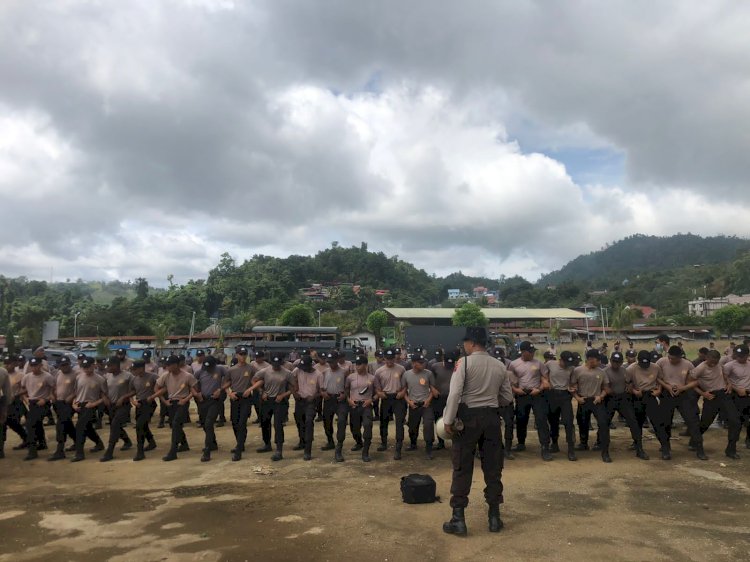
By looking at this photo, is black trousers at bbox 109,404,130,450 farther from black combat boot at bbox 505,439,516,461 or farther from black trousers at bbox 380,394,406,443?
black combat boot at bbox 505,439,516,461

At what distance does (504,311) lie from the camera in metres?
74.6

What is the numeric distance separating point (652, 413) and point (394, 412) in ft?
15.2

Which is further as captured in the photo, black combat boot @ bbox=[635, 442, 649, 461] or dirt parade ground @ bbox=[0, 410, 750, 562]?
black combat boot @ bbox=[635, 442, 649, 461]

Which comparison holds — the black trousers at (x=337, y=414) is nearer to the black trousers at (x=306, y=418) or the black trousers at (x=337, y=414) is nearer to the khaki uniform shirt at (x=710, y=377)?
the black trousers at (x=306, y=418)

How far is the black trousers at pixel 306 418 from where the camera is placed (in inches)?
356

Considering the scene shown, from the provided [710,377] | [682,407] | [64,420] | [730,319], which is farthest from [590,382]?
[730,319]

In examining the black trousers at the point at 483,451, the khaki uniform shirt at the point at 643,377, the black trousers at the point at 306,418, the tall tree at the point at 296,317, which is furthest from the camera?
the tall tree at the point at 296,317

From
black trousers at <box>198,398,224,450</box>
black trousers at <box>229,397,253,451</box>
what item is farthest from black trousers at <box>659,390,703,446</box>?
black trousers at <box>198,398,224,450</box>

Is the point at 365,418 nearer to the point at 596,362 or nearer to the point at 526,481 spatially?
the point at 526,481

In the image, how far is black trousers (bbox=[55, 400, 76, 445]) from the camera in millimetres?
9602

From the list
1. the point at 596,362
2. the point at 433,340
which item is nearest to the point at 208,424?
the point at 596,362

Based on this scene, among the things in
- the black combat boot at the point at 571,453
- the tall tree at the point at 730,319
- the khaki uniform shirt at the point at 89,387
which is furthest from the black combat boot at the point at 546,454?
the tall tree at the point at 730,319

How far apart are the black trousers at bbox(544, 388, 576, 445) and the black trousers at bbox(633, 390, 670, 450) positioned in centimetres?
129

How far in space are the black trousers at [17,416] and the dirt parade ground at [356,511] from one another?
1.29 meters
